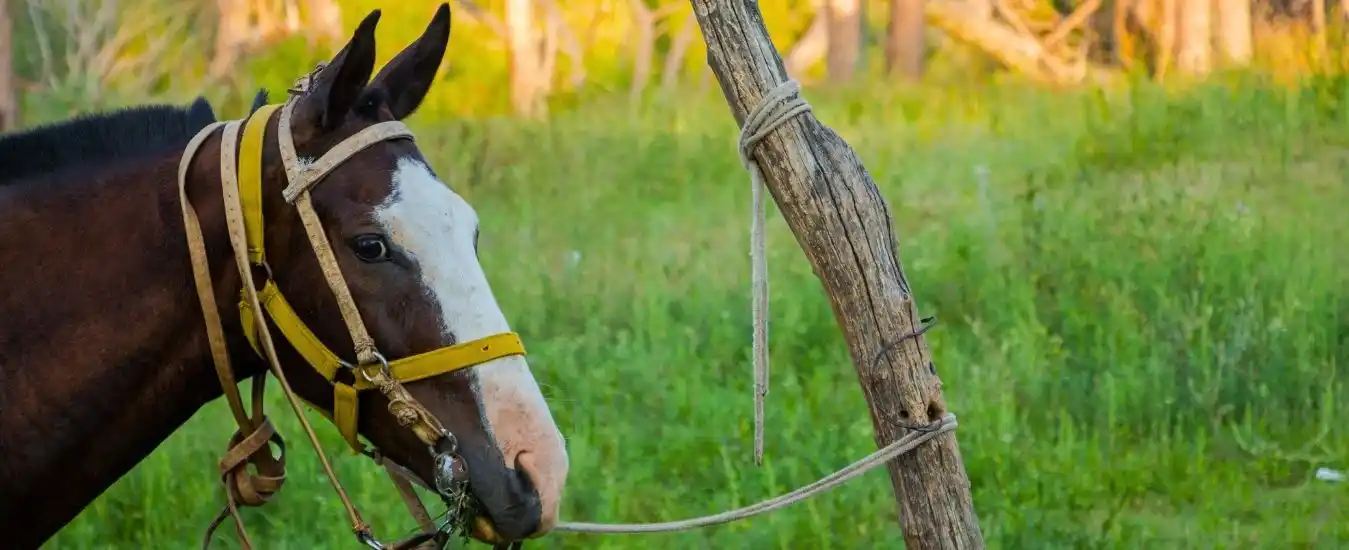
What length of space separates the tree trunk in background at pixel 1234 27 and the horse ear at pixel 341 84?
31.5 feet

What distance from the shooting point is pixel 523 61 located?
1238cm

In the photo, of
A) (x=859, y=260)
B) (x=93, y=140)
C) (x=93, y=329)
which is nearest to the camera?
(x=93, y=329)

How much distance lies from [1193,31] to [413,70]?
31.1 ft

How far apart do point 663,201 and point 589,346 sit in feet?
9.27

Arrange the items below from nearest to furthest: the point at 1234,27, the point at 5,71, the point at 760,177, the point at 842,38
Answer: the point at 760,177 → the point at 5,71 → the point at 1234,27 → the point at 842,38

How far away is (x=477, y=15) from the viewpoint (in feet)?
47.4

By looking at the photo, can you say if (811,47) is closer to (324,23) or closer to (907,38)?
(907,38)

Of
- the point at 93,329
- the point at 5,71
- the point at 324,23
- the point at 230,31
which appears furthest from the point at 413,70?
the point at 230,31

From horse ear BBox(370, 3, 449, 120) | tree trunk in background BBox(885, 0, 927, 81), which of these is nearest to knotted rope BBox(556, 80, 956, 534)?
horse ear BBox(370, 3, 449, 120)

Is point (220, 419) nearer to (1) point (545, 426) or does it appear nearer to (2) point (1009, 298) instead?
(2) point (1009, 298)

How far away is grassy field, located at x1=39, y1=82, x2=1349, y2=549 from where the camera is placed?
4.78 m

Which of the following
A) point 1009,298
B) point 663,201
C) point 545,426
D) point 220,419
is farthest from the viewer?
point 663,201

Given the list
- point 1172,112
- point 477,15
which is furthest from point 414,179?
point 477,15


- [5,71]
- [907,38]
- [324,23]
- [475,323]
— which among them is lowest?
[475,323]
